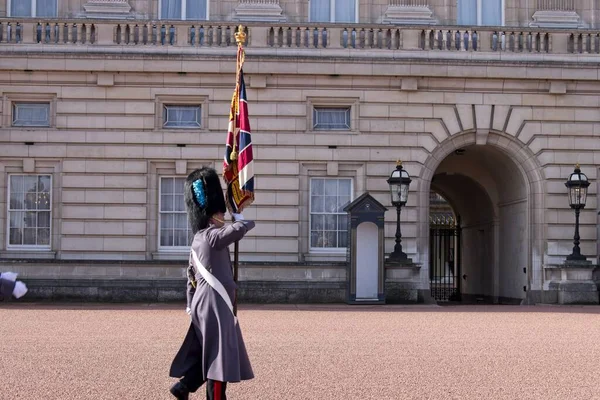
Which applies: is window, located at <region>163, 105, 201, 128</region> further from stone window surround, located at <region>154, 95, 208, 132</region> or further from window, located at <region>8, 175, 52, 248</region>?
window, located at <region>8, 175, 52, 248</region>

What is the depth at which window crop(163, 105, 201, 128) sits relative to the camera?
70.0 feet

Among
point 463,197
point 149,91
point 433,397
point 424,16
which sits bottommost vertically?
point 433,397

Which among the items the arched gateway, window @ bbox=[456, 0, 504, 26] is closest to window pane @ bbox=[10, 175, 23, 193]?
the arched gateway

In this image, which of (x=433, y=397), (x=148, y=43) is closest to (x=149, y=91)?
(x=148, y=43)

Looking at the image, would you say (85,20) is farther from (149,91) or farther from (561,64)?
(561,64)

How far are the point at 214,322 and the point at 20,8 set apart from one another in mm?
15726

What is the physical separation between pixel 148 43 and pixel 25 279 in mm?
4847

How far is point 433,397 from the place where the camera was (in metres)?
9.17

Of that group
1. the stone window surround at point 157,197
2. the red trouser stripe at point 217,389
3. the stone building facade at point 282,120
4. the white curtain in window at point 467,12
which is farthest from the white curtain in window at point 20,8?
the red trouser stripe at point 217,389

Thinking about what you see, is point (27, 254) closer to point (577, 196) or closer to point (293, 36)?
point (293, 36)

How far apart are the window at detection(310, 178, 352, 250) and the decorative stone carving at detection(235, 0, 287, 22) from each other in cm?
315

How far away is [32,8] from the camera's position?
2183 cm

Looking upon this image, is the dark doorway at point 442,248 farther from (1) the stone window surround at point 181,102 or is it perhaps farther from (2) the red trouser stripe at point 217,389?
(2) the red trouser stripe at point 217,389

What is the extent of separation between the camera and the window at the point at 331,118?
70.3ft
